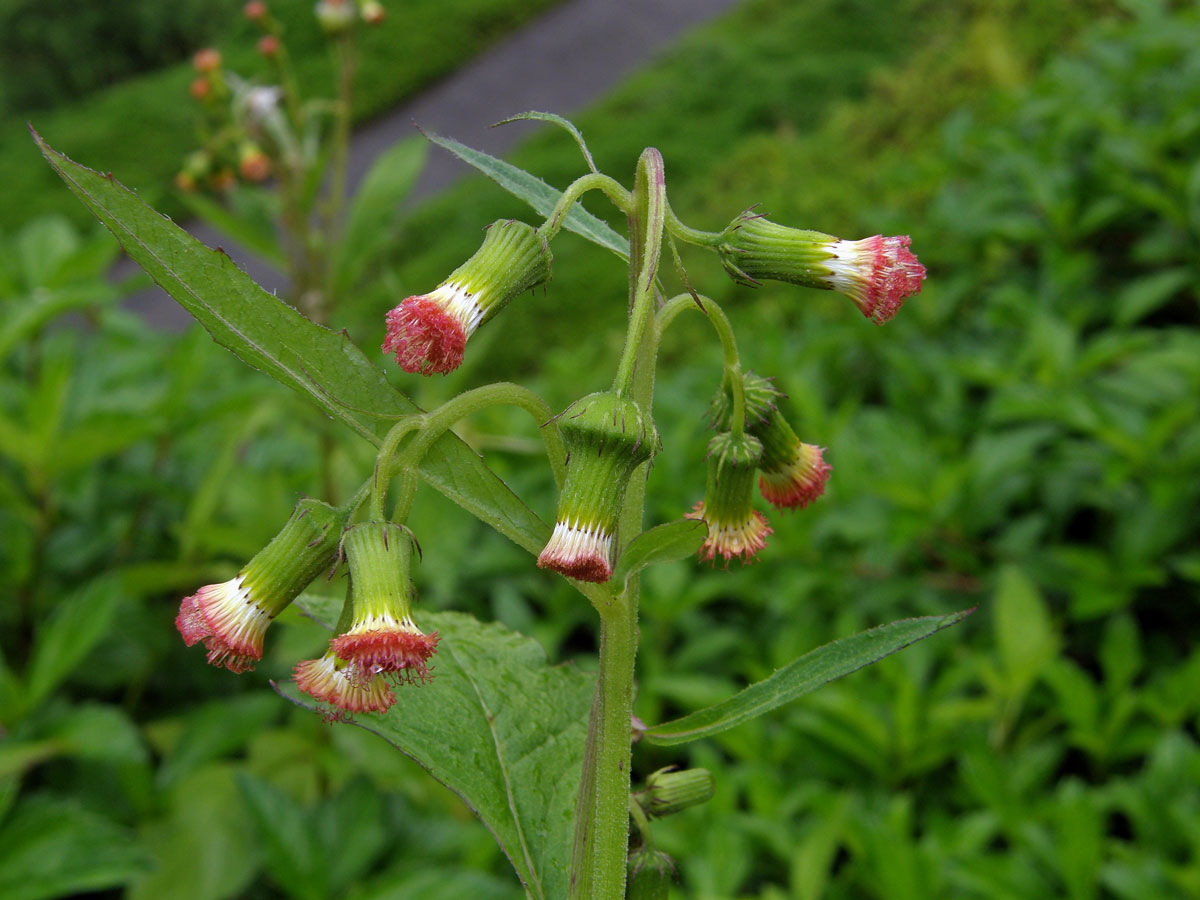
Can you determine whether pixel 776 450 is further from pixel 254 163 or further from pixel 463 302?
pixel 254 163

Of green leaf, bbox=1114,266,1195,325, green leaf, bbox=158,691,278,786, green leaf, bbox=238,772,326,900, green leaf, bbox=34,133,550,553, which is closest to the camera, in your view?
green leaf, bbox=34,133,550,553

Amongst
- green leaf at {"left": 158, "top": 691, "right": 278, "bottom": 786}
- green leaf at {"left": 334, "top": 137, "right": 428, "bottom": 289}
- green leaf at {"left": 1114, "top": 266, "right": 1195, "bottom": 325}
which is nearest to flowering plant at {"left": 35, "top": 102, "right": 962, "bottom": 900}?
green leaf at {"left": 158, "top": 691, "right": 278, "bottom": 786}

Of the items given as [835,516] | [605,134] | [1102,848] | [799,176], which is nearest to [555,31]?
[605,134]

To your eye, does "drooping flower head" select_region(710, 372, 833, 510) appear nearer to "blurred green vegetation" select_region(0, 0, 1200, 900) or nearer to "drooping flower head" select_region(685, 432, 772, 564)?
"drooping flower head" select_region(685, 432, 772, 564)

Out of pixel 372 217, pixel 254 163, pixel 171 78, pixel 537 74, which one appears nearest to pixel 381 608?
pixel 372 217

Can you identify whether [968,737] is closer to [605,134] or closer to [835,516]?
[835,516]

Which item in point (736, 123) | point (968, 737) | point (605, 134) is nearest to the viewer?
point (968, 737)
